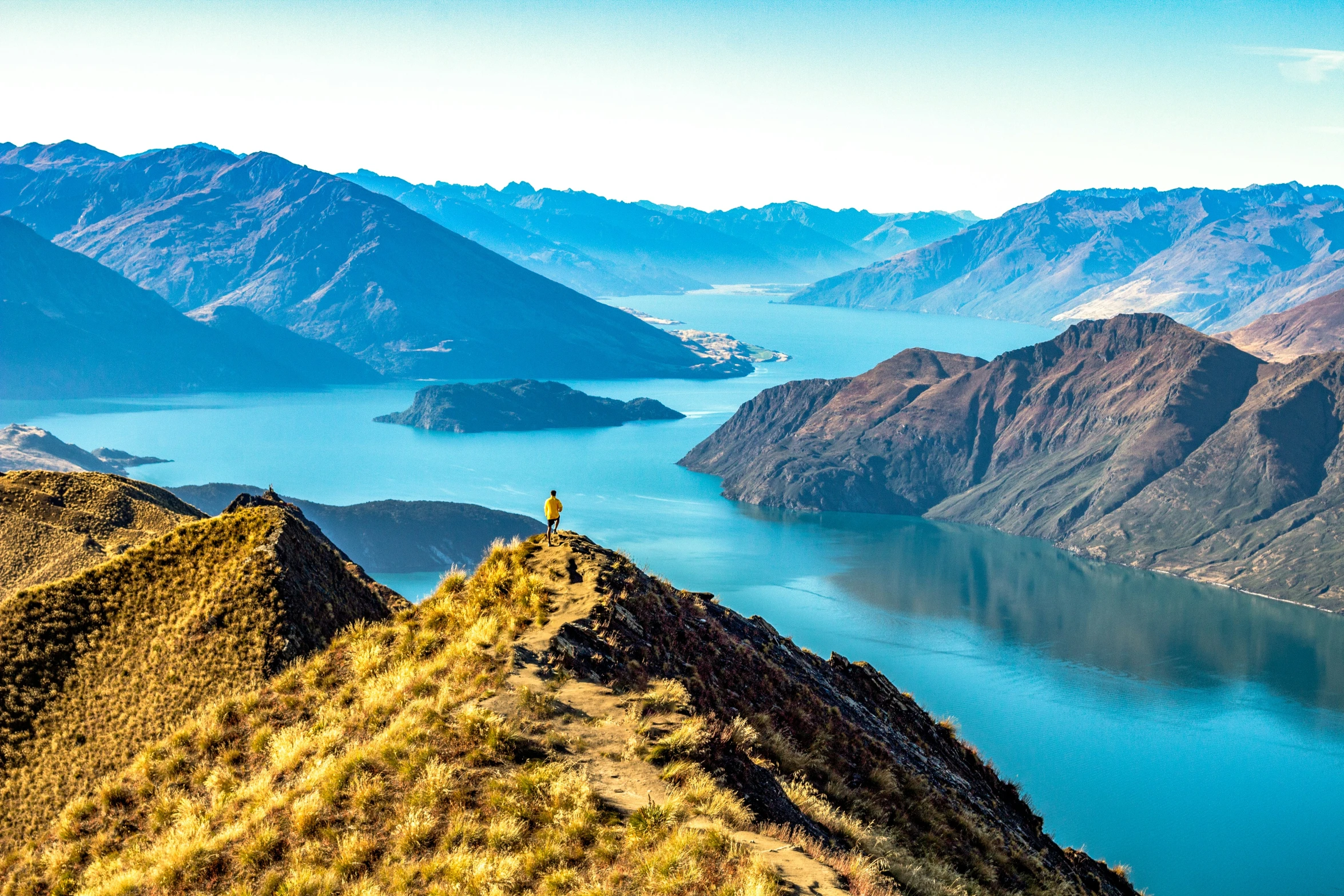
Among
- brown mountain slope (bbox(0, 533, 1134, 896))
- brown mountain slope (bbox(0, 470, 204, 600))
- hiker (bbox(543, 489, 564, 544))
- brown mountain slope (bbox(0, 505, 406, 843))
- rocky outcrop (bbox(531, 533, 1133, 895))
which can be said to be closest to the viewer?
brown mountain slope (bbox(0, 533, 1134, 896))

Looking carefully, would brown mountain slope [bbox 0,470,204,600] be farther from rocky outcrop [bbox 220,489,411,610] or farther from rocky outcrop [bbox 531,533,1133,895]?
rocky outcrop [bbox 531,533,1133,895]

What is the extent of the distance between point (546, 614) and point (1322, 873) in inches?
3089

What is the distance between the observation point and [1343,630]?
448ft

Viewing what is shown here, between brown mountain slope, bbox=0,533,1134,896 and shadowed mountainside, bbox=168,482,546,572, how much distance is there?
11655 centimetres

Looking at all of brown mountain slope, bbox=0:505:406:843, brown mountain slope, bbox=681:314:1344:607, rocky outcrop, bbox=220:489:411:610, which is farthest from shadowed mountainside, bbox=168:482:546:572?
brown mountain slope, bbox=0:505:406:843

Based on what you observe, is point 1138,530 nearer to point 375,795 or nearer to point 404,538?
point 404,538

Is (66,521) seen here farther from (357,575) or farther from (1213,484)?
(1213,484)

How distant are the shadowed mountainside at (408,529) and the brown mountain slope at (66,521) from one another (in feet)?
309

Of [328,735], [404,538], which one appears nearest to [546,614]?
[328,735]

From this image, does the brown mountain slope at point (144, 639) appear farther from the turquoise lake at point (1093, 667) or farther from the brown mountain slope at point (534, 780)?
the turquoise lake at point (1093, 667)

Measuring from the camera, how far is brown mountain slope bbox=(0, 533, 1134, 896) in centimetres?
1406

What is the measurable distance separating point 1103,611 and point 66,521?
130 m

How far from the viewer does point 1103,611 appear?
143 metres

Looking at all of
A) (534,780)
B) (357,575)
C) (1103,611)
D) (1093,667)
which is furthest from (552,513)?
(1103,611)
